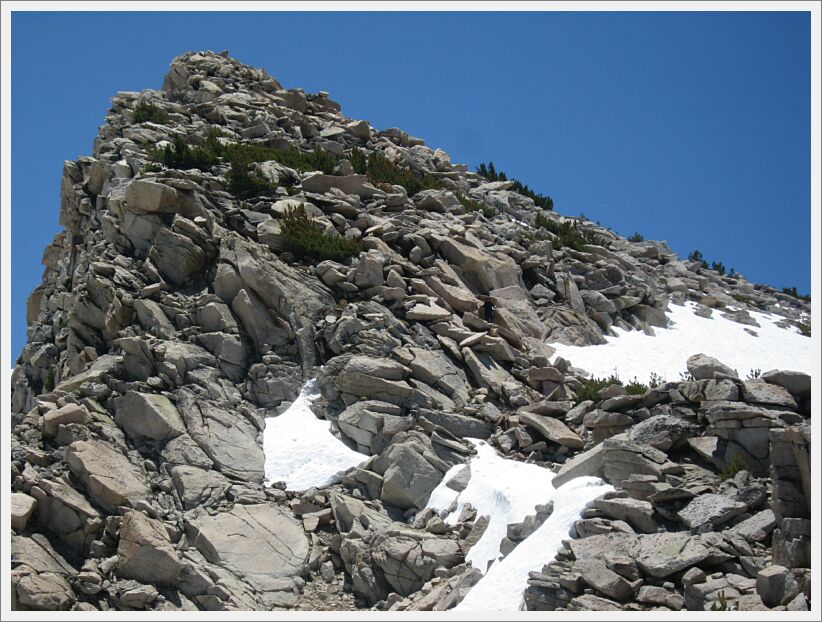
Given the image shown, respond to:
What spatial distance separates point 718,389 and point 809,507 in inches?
126

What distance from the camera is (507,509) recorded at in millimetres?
14148

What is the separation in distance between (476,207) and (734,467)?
18.4 m

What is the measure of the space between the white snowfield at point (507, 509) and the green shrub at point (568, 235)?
13777 millimetres

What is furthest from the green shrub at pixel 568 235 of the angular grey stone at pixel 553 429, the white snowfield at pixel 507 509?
the white snowfield at pixel 507 509

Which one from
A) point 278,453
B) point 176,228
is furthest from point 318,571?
point 176,228

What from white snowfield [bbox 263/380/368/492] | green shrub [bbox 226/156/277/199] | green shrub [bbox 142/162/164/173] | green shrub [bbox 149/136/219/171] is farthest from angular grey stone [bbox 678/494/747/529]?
green shrub [bbox 149/136/219/171]

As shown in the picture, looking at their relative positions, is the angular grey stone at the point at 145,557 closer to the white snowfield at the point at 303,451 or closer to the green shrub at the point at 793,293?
the white snowfield at the point at 303,451

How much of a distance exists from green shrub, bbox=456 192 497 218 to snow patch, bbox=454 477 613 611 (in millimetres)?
17062

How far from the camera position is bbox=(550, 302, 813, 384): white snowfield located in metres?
21.9

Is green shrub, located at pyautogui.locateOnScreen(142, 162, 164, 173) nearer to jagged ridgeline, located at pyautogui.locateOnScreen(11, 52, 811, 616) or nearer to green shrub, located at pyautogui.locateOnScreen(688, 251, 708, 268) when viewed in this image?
jagged ridgeline, located at pyautogui.locateOnScreen(11, 52, 811, 616)

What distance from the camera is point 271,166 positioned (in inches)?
1014

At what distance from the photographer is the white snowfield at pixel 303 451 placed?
16484 millimetres

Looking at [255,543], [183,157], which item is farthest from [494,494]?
[183,157]

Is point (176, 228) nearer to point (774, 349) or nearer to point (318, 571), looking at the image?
point (318, 571)
